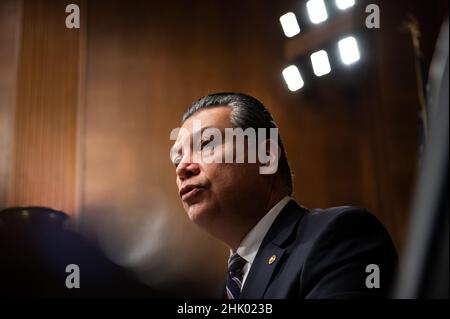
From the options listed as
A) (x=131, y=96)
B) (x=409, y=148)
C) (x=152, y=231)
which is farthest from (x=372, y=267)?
(x=409, y=148)

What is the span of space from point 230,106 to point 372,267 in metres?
0.72

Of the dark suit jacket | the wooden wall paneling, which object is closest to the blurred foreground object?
the dark suit jacket

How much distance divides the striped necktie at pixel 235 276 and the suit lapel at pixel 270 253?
0.25 feet

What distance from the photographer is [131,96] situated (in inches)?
133

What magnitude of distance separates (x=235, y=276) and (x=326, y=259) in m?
0.36

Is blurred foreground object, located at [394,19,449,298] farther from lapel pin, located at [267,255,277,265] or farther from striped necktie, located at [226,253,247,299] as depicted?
striped necktie, located at [226,253,247,299]

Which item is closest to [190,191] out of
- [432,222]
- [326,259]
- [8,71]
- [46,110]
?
[326,259]

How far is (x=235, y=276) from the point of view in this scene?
1.67 metres

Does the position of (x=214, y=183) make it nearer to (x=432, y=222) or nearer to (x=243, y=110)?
(x=243, y=110)

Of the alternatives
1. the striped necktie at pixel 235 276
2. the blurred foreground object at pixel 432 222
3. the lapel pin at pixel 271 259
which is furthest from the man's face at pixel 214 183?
the blurred foreground object at pixel 432 222

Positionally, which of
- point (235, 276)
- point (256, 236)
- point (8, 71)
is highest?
point (8, 71)

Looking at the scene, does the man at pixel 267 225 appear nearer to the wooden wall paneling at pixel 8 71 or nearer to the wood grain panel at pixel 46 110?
the wood grain panel at pixel 46 110
